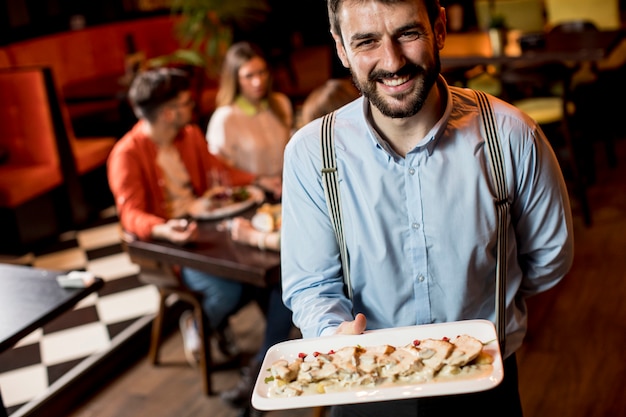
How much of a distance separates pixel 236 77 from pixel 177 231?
1.19m

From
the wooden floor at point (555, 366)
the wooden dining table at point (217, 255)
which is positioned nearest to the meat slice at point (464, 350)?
the wooden dining table at point (217, 255)

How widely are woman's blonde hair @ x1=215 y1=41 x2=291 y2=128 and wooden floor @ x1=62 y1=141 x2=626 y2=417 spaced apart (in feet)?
3.59

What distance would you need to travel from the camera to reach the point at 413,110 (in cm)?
137

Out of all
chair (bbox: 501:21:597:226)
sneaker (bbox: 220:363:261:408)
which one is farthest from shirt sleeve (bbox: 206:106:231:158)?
chair (bbox: 501:21:597:226)

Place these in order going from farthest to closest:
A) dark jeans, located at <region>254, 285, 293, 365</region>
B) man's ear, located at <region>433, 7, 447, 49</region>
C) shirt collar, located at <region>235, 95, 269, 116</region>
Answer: shirt collar, located at <region>235, 95, 269, 116</region>
dark jeans, located at <region>254, 285, 293, 365</region>
man's ear, located at <region>433, 7, 447, 49</region>

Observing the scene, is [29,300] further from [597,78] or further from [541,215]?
[597,78]

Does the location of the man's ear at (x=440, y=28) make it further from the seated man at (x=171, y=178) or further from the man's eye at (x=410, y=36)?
the seated man at (x=171, y=178)

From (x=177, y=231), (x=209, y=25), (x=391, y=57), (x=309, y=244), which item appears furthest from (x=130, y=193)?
(x=209, y=25)

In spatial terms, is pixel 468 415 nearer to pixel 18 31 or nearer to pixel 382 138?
pixel 382 138

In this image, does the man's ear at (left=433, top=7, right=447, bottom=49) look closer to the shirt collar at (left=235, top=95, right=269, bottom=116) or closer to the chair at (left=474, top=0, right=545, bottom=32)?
the shirt collar at (left=235, top=95, right=269, bottom=116)

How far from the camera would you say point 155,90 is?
3.23 m

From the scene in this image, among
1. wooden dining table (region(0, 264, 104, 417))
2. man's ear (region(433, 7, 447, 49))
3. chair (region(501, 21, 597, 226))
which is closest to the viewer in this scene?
man's ear (region(433, 7, 447, 49))

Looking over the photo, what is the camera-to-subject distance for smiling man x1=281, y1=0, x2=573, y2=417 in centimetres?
144

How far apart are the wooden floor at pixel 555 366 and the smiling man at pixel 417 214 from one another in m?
1.47
